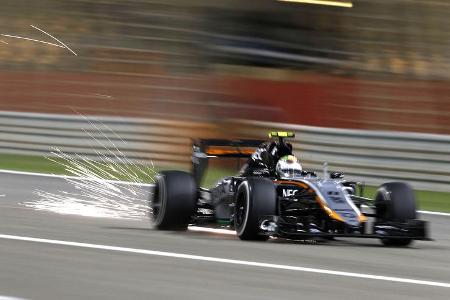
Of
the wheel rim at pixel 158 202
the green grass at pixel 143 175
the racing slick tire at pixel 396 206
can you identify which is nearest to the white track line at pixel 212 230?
the wheel rim at pixel 158 202

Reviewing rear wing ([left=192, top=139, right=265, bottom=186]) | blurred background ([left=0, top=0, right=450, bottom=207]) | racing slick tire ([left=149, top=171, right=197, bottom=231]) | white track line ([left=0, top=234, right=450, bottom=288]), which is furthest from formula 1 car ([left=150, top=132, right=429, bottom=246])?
blurred background ([left=0, top=0, right=450, bottom=207])

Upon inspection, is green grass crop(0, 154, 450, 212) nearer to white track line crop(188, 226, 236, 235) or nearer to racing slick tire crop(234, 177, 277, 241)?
white track line crop(188, 226, 236, 235)

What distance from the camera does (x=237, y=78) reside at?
22.0 meters

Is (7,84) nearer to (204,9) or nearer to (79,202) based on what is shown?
(204,9)

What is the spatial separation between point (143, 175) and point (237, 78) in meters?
2.96

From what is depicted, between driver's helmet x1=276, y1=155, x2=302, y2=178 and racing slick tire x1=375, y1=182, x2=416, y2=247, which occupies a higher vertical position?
driver's helmet x1=276, y1=155, x2=302, y2=178

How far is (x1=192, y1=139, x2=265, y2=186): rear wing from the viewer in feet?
44.0

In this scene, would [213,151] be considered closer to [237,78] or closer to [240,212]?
[240,212]

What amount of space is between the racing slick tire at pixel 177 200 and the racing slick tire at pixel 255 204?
88cm

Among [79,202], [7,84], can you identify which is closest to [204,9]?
[7,84]

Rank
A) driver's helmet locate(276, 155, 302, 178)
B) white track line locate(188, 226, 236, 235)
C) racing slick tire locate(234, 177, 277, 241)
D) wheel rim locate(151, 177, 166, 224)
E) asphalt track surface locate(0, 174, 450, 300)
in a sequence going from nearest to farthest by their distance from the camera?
asphalt track surface locate(0, 174, 450, 300) < racing slick tire locate(234, 177, 277, 241) < driver's helmet locate(276, 155, 302, 178) < wheel rim locate(151, 177, 166, 224) < white track line locate(188, 226, 236, 235)

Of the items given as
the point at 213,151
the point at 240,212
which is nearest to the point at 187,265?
the point at 240,212

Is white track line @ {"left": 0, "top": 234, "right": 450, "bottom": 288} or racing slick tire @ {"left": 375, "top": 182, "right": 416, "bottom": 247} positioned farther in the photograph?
racing slick tire @ {"left": 375, "top": 182, "right": 416, "bottom": 247}

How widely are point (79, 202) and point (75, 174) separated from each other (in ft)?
14.2
